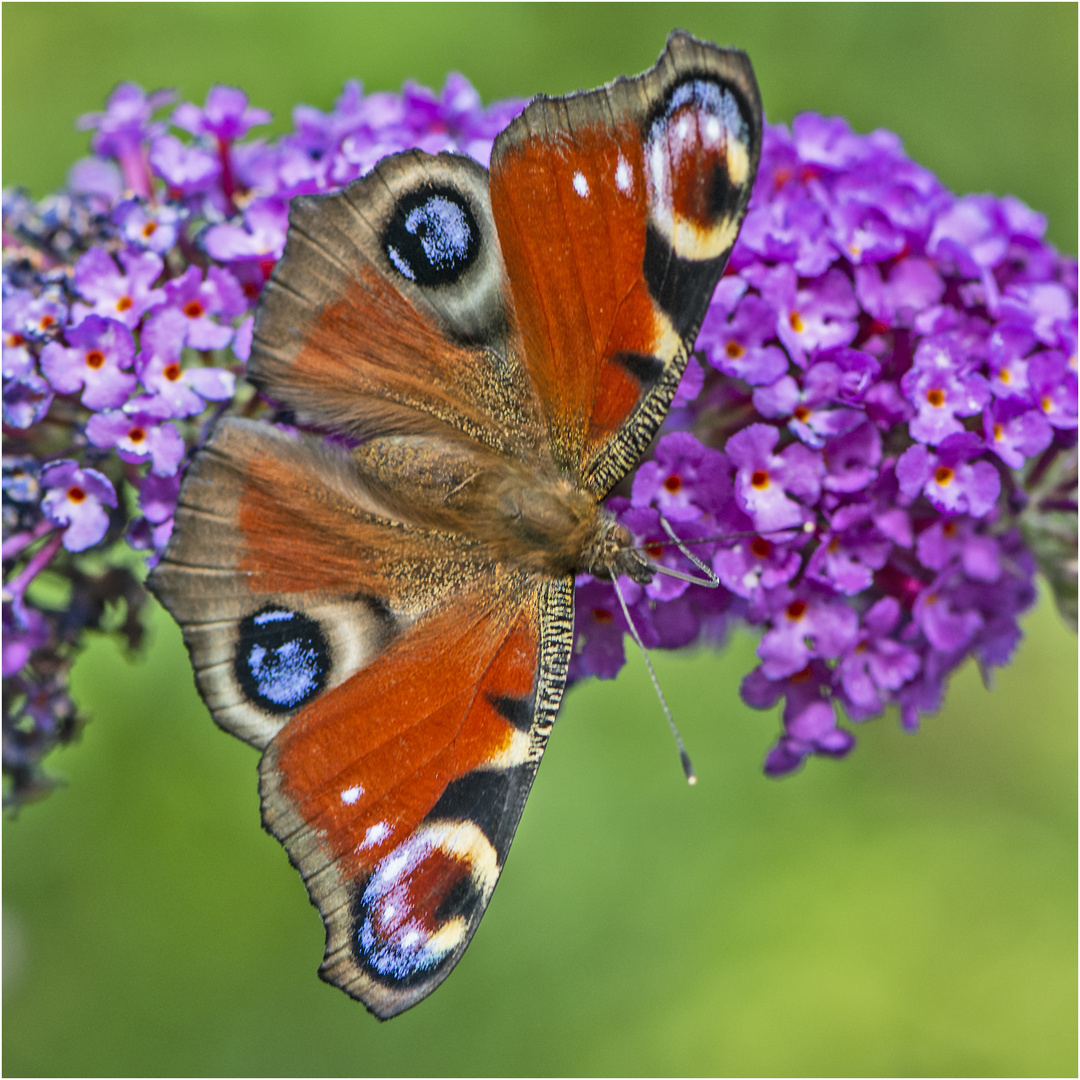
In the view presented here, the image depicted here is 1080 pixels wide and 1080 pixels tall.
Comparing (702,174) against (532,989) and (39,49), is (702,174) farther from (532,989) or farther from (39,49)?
(39,49)

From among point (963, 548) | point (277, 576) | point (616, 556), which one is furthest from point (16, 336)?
point (963, 548)

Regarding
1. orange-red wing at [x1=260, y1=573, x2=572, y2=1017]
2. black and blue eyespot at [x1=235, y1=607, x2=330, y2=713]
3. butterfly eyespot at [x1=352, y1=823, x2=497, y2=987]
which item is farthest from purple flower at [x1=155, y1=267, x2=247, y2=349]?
butterfly eyespot at [x1=352, y1=823, x2=497, y2=987]

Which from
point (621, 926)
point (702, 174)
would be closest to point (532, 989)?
point (621, 926)

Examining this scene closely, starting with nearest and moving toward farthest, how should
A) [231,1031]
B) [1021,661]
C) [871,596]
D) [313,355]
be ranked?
[313,355], [871,596], [231,1031], [1021,661]

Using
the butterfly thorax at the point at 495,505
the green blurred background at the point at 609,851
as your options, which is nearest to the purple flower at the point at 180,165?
the butterfly thorax at the point at 495,505

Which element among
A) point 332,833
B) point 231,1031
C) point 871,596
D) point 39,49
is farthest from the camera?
point 39,49

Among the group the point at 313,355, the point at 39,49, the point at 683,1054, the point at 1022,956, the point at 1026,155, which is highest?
the point at 1026,155

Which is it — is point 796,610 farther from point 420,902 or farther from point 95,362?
point 95,362

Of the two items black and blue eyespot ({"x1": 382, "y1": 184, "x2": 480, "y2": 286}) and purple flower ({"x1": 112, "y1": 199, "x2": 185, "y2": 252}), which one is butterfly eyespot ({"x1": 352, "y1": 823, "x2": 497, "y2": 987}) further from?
purple flower ({"x1": 112, "y1": 199, "x2": 185, "y2": 252})
